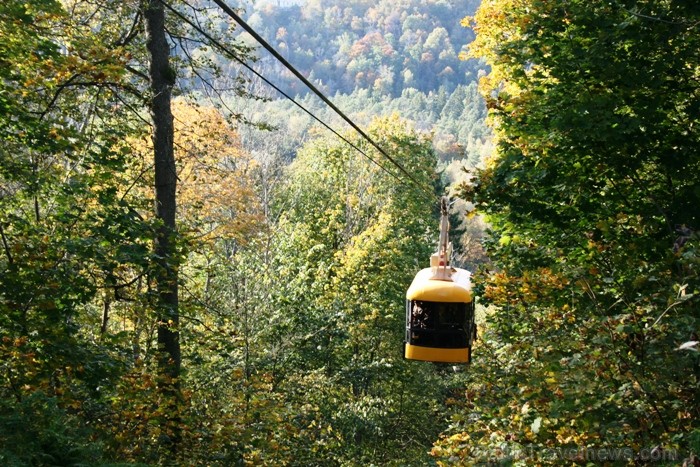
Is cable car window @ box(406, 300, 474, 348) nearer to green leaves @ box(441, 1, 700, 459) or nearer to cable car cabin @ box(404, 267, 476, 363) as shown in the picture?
cable car cabin @ box(404, 267, 476, 363)

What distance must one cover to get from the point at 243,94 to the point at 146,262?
3534 millimetres

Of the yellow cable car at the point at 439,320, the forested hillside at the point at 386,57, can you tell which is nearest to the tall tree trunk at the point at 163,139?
the yellow cable car at the point at 439,320

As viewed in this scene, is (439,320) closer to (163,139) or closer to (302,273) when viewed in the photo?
(163,139)

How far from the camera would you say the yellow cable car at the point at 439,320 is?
8.31 meters

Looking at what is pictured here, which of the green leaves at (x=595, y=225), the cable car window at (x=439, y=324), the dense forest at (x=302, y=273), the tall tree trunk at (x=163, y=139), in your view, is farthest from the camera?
the tall tree trunk at (x=163, y=139)

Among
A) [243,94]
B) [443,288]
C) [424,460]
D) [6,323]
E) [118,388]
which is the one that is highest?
[243,94]

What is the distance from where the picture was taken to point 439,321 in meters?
8.44

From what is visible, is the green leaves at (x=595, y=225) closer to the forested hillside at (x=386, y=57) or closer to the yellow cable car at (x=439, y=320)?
the yellow cable car at (x=439, y=320)

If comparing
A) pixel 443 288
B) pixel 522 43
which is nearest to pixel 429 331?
pixel 443 288

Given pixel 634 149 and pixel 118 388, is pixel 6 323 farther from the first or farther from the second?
pixel 634 149

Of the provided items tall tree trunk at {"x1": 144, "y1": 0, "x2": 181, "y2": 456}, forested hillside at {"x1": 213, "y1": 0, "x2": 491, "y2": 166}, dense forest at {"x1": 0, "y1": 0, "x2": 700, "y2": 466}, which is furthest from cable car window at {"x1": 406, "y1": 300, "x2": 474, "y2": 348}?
forested hillside at {"x1": 213, "y1": 0, "x2": 491, "y2": 166}

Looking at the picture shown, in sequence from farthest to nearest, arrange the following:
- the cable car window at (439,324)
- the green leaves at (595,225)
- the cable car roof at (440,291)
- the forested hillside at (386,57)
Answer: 1. the forested hillside at (386,57)
2. the cable car window at (439,324)
3. the cable car roof at (440,291)
4. the green leaves at (595,225)

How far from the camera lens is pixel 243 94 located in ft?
32.3

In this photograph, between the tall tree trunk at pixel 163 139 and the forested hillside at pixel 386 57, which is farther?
the forested hillside at pixel 386 57
